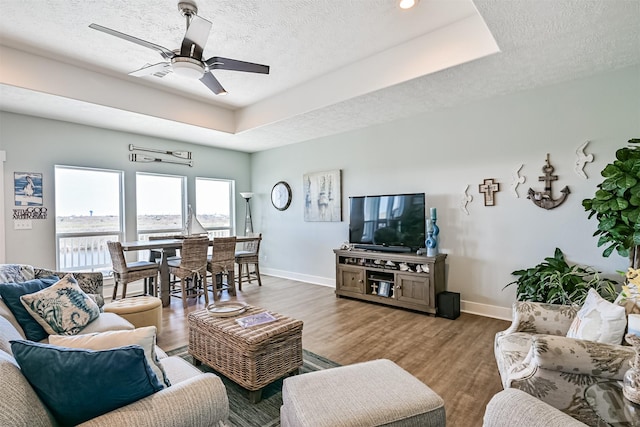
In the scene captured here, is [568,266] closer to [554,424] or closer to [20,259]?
[554,424]

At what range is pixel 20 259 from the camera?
4.27 metres

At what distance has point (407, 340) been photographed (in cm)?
312

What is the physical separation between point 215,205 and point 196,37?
4437 millimetres

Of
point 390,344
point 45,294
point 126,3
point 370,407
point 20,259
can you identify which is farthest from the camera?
point 20,259

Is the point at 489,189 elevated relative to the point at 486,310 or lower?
elevated

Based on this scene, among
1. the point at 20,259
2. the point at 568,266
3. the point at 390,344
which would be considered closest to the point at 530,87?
the point at 568,266

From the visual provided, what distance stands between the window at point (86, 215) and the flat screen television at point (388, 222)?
3.89m

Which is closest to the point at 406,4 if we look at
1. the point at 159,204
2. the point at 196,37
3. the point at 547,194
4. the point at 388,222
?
the point at 196,37

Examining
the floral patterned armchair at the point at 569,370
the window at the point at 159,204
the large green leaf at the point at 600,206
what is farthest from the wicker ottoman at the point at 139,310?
the large green leaf at the point at 600,206

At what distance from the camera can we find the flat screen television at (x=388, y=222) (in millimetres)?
4164

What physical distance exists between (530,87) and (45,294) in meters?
4.84

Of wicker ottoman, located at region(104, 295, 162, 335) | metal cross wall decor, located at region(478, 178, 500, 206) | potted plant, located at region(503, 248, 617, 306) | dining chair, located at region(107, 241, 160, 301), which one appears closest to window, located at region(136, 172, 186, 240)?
dining chair, located at region(107, 241, 160, 301)

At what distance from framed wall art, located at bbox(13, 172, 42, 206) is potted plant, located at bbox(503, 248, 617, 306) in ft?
20.6

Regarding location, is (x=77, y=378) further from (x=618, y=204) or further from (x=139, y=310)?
(x=618, y=204)
